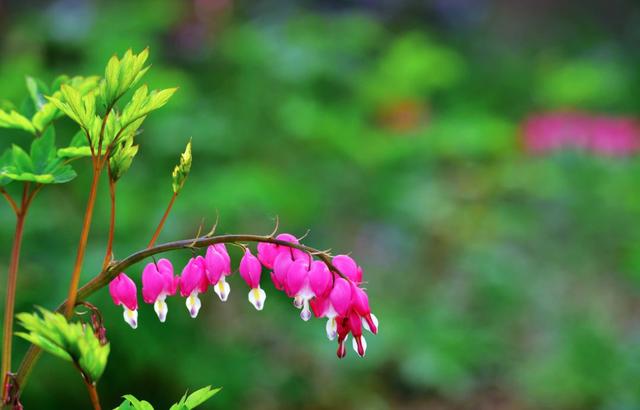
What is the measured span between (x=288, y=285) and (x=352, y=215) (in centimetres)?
275

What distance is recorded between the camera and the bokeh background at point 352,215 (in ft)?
8.96

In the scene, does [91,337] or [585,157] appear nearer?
[91,337]

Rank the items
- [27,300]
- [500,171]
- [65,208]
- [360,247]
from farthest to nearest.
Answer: [360,247]
[500,171]
[65,208]
[27,300]

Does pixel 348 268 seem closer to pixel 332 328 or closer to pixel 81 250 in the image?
pixel 332 328

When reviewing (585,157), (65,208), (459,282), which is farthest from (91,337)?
(459,282)

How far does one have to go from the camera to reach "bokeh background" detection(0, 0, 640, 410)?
2732 millimetres

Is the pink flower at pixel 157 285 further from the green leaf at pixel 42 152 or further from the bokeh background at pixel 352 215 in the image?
the bokeh background at pixel 352 215

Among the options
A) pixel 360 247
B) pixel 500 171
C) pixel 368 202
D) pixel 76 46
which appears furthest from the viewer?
pixel 360 247

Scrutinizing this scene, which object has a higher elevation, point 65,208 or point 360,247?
point 360,247

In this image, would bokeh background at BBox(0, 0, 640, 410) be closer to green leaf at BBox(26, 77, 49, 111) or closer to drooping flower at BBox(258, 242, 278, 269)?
green leaf at BBox(26, 77, 49, 111)

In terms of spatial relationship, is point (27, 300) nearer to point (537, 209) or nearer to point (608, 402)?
point (608, 402)

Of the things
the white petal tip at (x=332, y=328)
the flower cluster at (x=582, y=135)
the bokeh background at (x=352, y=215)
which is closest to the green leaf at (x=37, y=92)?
the white petal tip at (x=332, y=328)

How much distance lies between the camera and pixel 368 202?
11.4 ft

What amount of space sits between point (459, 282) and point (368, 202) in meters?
1.03
